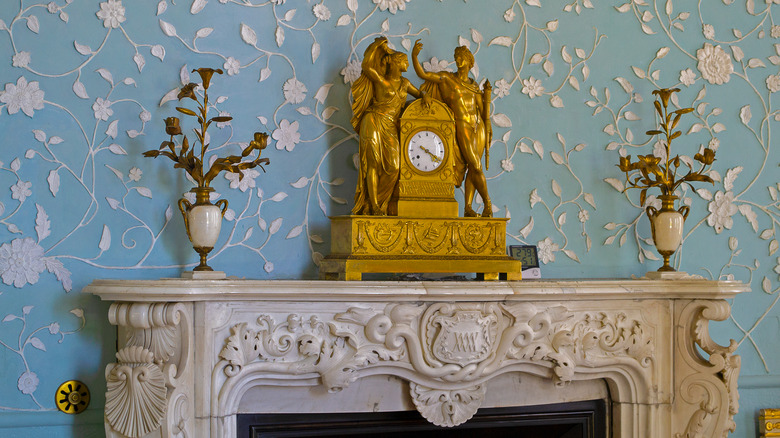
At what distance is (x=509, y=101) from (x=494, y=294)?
682mm

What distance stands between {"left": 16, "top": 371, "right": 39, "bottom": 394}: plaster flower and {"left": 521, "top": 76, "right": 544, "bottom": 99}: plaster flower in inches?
64.2

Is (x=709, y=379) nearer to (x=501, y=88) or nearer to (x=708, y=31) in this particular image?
(x=501, y=88)

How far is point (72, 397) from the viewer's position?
1938 millimetres

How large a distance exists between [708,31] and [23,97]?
6.96ft

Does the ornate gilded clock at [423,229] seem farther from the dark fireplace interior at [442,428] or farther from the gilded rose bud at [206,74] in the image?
the gilded rose bud at [206,74]

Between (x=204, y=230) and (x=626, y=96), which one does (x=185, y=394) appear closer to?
(x=204, y=230)

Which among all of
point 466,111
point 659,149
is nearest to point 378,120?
point 466,111

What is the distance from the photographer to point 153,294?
1.71 metres

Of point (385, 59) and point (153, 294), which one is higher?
point (385, 59)

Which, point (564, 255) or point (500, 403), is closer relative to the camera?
point (500, 403)

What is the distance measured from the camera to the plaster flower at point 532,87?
2311 millimetres

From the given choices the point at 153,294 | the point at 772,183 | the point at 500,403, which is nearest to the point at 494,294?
the point at 500,403

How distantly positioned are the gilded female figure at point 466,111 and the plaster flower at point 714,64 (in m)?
0.86

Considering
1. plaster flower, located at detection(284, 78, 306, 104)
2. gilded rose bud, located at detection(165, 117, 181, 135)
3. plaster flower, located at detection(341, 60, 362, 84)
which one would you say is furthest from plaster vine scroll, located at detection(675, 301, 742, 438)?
gilded rose bud, located at detection(165, 117, 181, 135)
